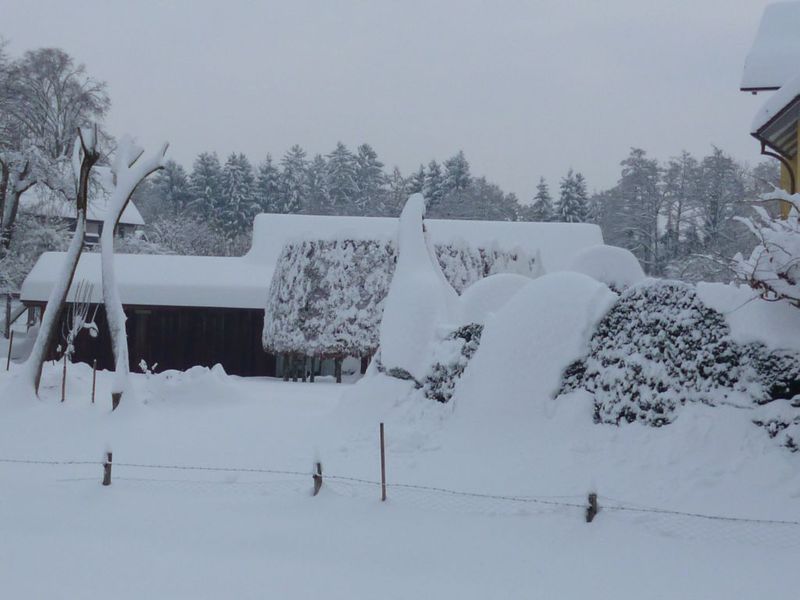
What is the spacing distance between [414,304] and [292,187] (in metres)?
53.5

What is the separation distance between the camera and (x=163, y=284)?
2528 cm

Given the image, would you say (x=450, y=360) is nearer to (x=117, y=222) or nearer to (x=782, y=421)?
(x=782, y=421)

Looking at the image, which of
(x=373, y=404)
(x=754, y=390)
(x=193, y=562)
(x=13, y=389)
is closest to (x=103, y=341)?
(x=13, y=389)

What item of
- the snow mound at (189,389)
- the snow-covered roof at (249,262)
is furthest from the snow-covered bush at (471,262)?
the snow mound at (189,389)

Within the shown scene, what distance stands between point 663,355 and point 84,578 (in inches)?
238

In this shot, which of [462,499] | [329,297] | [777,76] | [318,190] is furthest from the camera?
[318,190]

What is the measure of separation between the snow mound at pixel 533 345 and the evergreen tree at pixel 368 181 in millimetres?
52314

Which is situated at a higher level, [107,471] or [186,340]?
[186,340]

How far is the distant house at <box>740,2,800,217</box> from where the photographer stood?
14.0m

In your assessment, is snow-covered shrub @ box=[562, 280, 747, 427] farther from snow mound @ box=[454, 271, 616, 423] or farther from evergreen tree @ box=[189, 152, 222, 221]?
evergreen tree @ box=[189, 152, 222, 221]

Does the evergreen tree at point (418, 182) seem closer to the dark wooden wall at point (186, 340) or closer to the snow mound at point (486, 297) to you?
the dark wooden wall at point (186, 340)

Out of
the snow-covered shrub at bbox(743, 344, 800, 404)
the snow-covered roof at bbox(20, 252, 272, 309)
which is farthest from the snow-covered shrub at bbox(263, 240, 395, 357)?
the snow-covered shrub at bbox(743, 344, 800, 404)

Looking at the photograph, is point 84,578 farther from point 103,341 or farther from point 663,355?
point 103,341

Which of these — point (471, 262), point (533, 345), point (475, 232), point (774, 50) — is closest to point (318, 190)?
point (475, 232)
